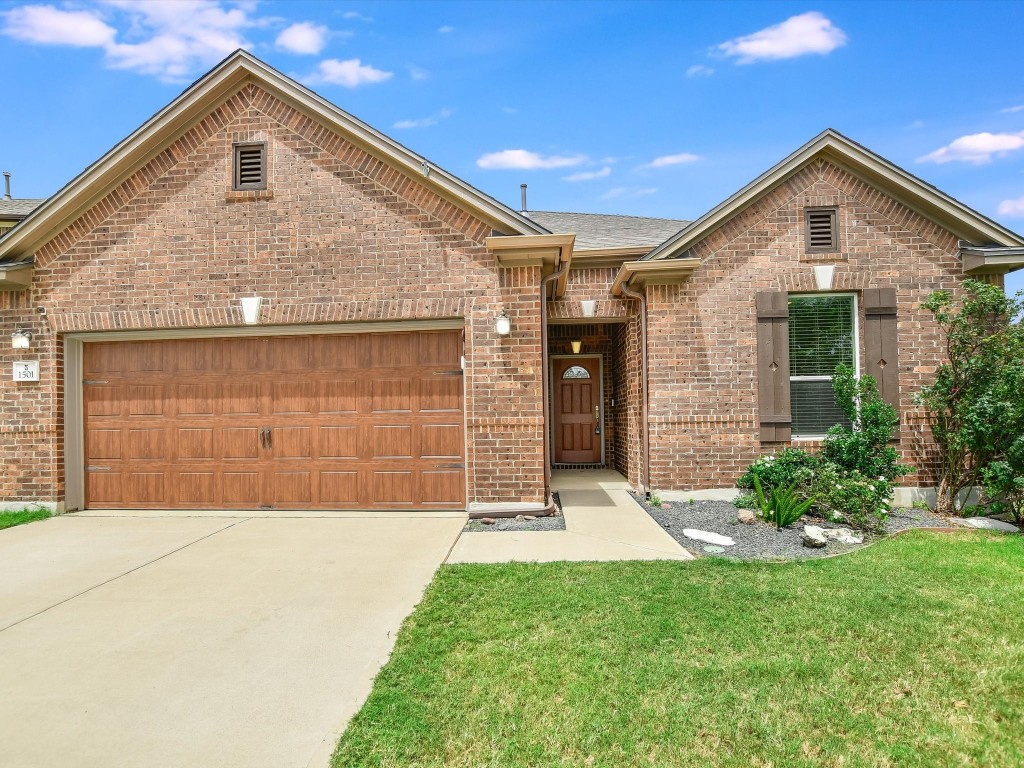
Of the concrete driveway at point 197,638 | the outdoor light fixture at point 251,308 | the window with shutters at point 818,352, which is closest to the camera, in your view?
the concrete driveway at point 197,638

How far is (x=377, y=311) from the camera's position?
23.1ft

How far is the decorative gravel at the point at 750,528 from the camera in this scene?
543 cm

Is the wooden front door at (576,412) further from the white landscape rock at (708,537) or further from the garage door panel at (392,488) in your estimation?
the white landscape rock at (708,537)

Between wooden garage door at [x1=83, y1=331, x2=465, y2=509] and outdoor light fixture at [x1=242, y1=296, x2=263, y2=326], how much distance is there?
1.24ft

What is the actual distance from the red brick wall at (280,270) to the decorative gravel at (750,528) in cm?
179

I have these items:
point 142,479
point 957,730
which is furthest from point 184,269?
point 957,730

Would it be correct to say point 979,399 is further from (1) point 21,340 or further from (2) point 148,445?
(1) point 21,340

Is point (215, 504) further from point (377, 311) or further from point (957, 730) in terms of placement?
point (957, 730)

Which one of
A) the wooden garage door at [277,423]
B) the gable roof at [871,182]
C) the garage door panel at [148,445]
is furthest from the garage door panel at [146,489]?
the gable roof at [871,182]

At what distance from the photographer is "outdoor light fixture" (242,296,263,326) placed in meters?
7.14

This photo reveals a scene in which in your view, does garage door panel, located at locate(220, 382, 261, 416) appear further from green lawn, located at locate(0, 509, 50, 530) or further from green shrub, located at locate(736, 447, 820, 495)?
green shrub, located at locate(736, 447, 820, 495)

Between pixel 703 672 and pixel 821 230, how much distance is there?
692 cm

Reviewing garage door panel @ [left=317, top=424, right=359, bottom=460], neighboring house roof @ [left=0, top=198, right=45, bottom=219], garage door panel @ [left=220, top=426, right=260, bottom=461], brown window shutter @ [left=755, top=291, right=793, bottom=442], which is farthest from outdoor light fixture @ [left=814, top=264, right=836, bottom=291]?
neighboring house roof @ [left=0, top=198, right=45, bottom=219]

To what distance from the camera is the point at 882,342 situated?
297 inches
